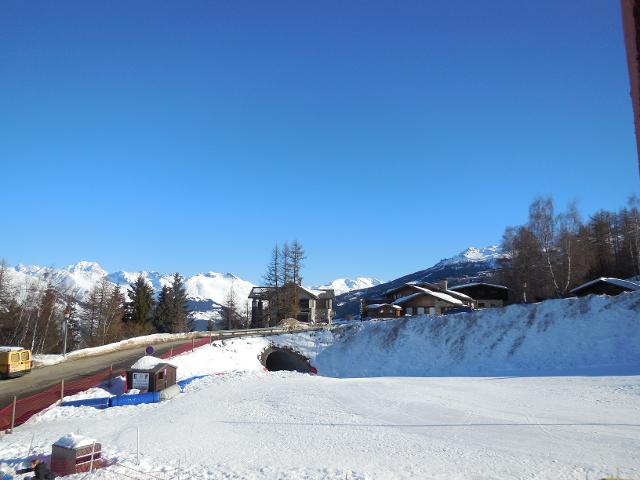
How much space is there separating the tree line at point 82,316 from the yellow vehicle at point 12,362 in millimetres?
20052

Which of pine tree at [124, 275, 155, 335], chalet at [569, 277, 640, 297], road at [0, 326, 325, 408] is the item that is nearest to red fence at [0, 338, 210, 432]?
road at [0, 326, 325, 408]

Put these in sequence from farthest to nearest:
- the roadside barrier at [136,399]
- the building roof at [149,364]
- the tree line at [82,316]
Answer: the tree line at [82,316] < the building roof at [149,364] < the roadside barrier at [136,399]

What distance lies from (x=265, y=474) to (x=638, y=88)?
14.9 metres

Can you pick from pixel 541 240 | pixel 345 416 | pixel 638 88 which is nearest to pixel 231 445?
pixel 345 416

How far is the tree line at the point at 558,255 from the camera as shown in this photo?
61750mm

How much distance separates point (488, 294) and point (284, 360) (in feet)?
132

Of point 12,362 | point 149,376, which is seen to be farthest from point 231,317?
point 149,376

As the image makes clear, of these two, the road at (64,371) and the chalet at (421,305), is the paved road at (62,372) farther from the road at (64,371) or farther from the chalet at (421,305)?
the chalet at (421,305)

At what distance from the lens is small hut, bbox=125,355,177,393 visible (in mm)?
→ 26391

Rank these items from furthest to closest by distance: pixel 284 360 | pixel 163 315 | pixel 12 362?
pixel 163 315
pixel 284 360
pixel 12 362

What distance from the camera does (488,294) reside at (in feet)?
251

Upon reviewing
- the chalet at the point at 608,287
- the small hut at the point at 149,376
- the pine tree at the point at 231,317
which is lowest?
the small hut at the point at 149,376

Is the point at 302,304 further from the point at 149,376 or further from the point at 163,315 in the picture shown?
the point at 149,376

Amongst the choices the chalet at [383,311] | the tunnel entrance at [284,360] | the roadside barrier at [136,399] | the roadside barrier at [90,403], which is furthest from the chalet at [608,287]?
the roadside barrier at [90,403]
